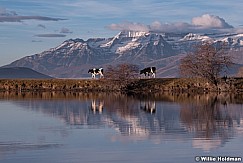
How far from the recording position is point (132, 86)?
82875mm

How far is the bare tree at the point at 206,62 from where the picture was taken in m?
77.8

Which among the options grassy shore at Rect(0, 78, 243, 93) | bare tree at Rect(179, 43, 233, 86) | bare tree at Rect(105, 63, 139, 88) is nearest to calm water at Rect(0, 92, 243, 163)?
bare tree at Rect(179, 43, 233, 86)

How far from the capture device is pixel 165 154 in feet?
73.8

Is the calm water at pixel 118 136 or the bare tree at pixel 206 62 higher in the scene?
the bare tree at pixel 206 62

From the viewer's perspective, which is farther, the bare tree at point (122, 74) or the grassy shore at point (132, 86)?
the grassy shore at point (132, 86)

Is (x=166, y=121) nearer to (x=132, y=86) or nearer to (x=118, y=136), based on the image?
(x=118, y=136)

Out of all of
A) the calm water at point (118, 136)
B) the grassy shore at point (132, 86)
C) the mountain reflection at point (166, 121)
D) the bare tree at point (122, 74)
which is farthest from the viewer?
the grassy shore at point (132, 86)

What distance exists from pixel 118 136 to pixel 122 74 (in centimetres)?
5298

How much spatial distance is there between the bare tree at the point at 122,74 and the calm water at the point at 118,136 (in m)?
38.5

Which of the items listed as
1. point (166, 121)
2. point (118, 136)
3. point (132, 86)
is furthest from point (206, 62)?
point (118, 136)

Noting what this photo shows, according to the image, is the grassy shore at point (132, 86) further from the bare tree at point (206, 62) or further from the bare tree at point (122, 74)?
the bare tree at point (206, 62)

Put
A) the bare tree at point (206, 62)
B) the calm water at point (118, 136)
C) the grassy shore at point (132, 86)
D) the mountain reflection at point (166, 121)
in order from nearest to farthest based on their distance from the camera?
the calm water at point (118, 136) → the mountain reflection at point (166, 121) → the bare tree at point (206, 62) → the grassy shore at point (132, 86)

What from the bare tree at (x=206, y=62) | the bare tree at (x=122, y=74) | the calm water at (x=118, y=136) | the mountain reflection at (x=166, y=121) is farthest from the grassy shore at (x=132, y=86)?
the calm water at (x=118, y=136)

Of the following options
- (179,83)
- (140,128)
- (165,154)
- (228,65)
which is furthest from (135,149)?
(179,83)
